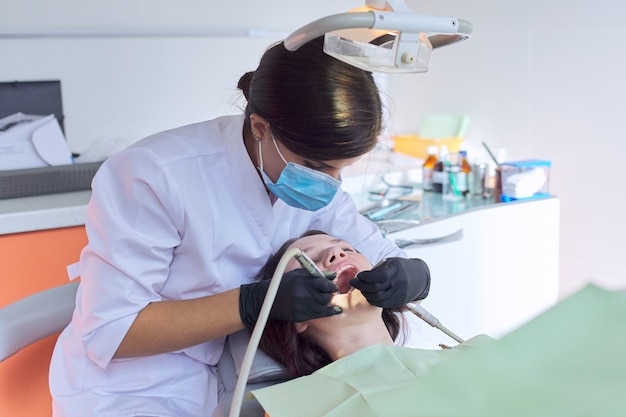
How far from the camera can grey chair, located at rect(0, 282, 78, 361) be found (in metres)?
1.40

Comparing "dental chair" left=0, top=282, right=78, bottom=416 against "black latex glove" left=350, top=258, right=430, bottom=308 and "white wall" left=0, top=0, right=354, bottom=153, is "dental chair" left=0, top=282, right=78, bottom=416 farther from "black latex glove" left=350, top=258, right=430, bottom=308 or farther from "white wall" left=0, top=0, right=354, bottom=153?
"white wall" left=0, top=0, right=354, bottom=153

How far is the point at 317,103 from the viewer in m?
1.24

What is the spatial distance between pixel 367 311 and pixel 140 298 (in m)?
0.47

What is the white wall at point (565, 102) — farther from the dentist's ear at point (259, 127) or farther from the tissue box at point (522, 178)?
the dentist's ear at point (259, 127)

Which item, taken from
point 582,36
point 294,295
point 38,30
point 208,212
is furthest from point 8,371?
point 582,36

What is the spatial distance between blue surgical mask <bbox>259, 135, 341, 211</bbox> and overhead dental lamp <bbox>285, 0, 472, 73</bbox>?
28 centimetres

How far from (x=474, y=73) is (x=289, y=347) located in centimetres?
220

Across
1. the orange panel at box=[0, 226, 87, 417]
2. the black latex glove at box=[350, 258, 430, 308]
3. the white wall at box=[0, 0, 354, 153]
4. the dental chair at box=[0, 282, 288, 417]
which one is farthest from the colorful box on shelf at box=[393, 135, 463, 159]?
the dental chair at box=[0, 282, 288, 417]

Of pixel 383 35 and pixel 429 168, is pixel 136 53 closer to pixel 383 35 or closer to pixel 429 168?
pixel 429 168

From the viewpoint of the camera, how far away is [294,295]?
49.6 inches

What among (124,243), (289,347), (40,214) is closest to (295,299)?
(289,347)

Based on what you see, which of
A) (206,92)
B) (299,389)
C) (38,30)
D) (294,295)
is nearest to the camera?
(299,389)

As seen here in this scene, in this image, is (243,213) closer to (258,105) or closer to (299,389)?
(258,105)

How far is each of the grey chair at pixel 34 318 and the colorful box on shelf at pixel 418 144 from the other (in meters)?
2.01
